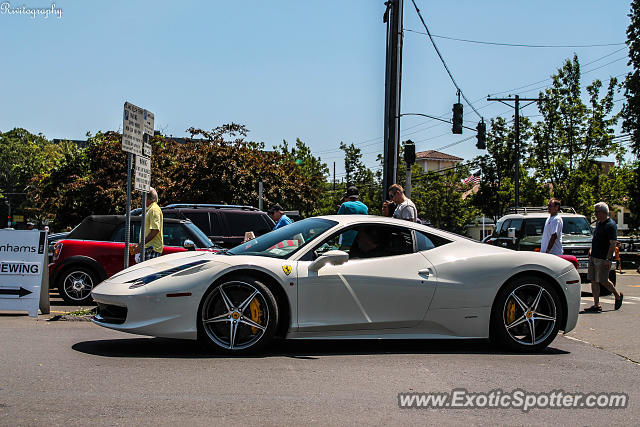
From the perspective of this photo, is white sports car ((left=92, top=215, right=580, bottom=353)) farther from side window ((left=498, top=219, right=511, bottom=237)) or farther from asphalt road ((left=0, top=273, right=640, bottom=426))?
side window ((left=498, top=219, right=511, bottom=237))

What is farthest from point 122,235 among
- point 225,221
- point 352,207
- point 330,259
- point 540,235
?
point 540,235

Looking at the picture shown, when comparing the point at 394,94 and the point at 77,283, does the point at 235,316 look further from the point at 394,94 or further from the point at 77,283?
the point at 394,94

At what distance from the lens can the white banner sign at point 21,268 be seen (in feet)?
28.3

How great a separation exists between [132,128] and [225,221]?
5.13m

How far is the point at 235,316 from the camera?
245 inches

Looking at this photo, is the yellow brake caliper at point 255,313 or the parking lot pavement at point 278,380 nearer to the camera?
the parking lot pavement at point 278,380

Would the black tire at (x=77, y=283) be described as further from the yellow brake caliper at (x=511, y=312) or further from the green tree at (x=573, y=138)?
the green tree at (x=573, y=138)

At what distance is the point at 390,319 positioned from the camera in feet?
21.7

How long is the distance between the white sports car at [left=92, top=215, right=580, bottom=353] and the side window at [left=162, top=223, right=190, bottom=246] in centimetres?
458

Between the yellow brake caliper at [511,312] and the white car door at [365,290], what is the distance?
82 centimetres

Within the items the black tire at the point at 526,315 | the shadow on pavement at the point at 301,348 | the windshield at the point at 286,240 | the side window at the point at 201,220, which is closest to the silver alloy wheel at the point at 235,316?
the shadow on pavement at the point at 301,348

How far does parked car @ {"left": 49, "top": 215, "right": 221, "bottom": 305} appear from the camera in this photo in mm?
11062

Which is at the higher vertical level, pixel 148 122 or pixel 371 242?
pixel 148 122

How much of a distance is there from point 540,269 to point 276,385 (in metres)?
3.18
